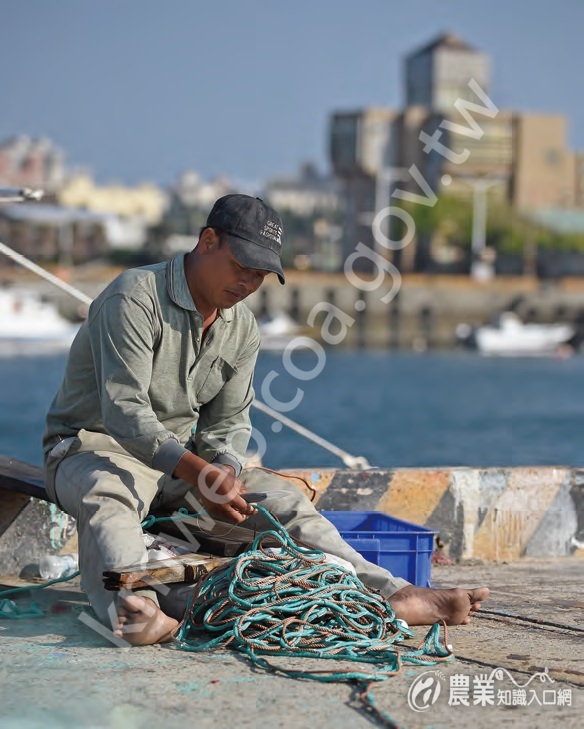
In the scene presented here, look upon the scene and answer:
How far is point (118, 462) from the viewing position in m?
4.55

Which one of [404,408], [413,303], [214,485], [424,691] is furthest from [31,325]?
[424,691]

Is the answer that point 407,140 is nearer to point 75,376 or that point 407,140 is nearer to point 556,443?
point 556,443

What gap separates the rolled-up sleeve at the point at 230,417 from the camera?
15.5 feet

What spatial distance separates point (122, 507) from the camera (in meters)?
4.36

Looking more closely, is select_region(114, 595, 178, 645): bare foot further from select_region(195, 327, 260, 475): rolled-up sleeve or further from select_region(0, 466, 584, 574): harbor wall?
select_region(0, 466, 584, 574): harbor wall

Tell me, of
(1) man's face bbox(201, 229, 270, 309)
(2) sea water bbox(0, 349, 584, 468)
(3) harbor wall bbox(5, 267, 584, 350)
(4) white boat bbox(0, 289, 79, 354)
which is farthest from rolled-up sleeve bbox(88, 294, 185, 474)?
(3) harbor wall bbox(5, 267, 584, 350)

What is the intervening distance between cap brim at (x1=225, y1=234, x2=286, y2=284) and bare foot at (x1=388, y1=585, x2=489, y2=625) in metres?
1.21

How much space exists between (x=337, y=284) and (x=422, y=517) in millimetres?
57107

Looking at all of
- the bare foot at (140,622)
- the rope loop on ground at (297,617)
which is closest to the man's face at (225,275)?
the rope loop on ground at (297,617)

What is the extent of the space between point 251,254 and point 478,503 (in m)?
2.26

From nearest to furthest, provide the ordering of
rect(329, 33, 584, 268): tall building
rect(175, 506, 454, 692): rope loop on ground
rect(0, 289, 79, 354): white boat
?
1. rect(175, 506, 454, 692): rope loop on ground
2. rect(0, 289, 79, 354): white boat
3. rect(329, 33, 584, 268): tall building

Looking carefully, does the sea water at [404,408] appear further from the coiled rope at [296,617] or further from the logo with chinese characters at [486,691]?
the logo with chinese characters at [486,691]

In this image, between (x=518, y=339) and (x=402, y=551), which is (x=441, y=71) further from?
(x=402, y=551)

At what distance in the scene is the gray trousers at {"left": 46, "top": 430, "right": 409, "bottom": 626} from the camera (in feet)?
13.8
